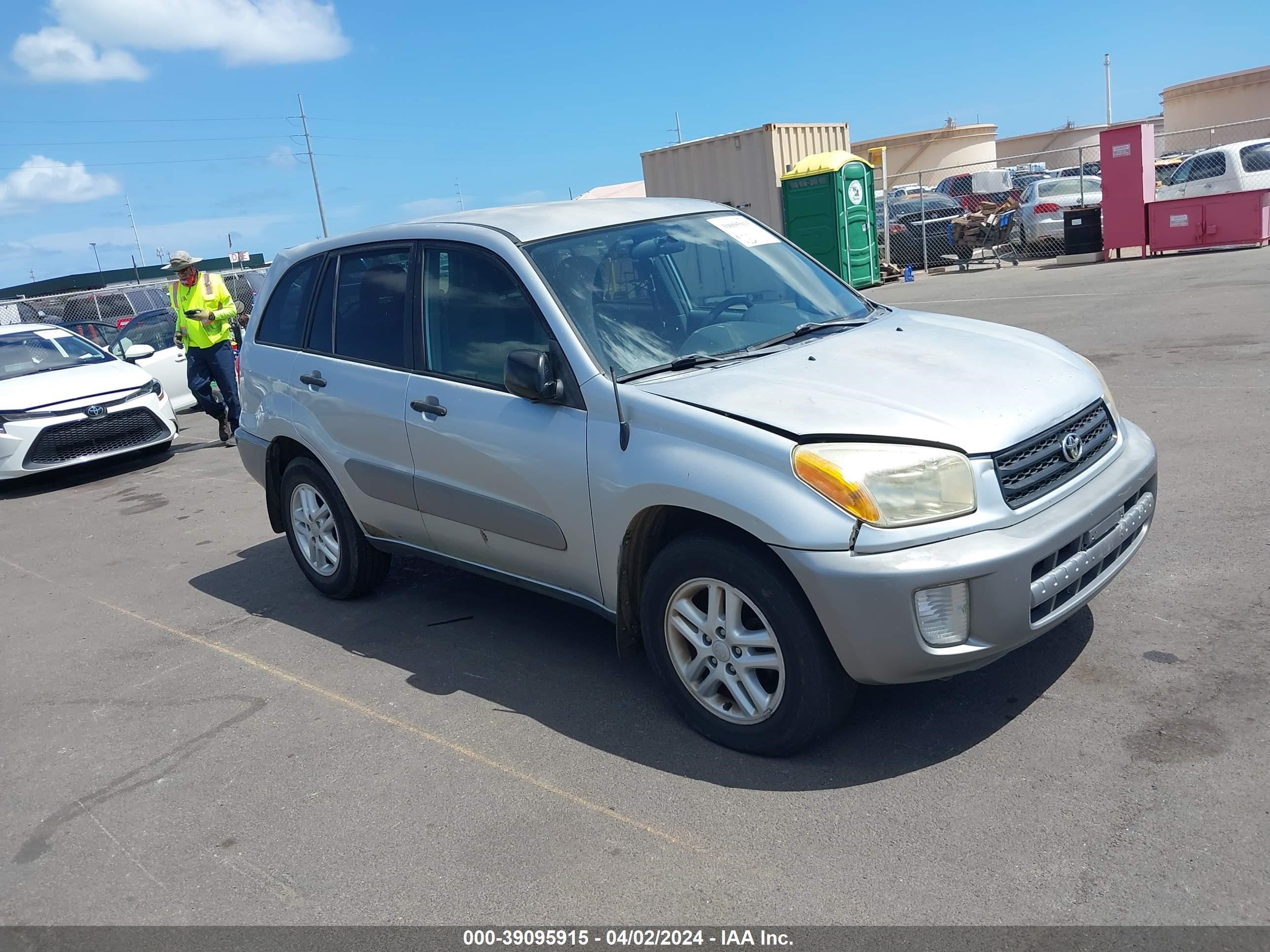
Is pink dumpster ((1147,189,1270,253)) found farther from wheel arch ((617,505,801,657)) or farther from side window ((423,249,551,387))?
wheel arch ((617,505,801,657))

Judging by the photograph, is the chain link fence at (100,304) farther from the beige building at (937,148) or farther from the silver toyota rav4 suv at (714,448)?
the beige building at (937,148)

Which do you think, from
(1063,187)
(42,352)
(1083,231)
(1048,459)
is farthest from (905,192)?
(1048,459)

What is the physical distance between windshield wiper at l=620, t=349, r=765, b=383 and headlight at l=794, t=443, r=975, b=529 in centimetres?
85

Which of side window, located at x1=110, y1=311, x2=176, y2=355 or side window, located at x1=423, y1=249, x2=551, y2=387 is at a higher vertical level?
side window, located at x1=423, y1=249, x2=551, y2=387

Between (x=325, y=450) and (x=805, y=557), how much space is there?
9.55ft

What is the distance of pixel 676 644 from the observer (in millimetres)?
3748

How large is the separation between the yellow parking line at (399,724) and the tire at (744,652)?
1.63 ft

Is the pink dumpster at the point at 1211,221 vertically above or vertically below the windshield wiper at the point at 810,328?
below

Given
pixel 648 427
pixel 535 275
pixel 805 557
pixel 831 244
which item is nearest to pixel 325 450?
pixel 535 275

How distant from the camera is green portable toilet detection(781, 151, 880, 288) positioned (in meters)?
18.7

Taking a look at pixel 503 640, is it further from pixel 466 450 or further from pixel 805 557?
pixel 805 557

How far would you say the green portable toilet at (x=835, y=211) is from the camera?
18703 mm

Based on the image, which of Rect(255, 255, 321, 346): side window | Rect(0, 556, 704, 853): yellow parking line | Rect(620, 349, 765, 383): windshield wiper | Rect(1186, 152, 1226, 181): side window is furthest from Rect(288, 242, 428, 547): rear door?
Rect(1186, 152, 1226, 181): side window

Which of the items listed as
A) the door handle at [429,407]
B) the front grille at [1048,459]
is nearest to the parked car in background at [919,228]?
the door handle at [429,407]
